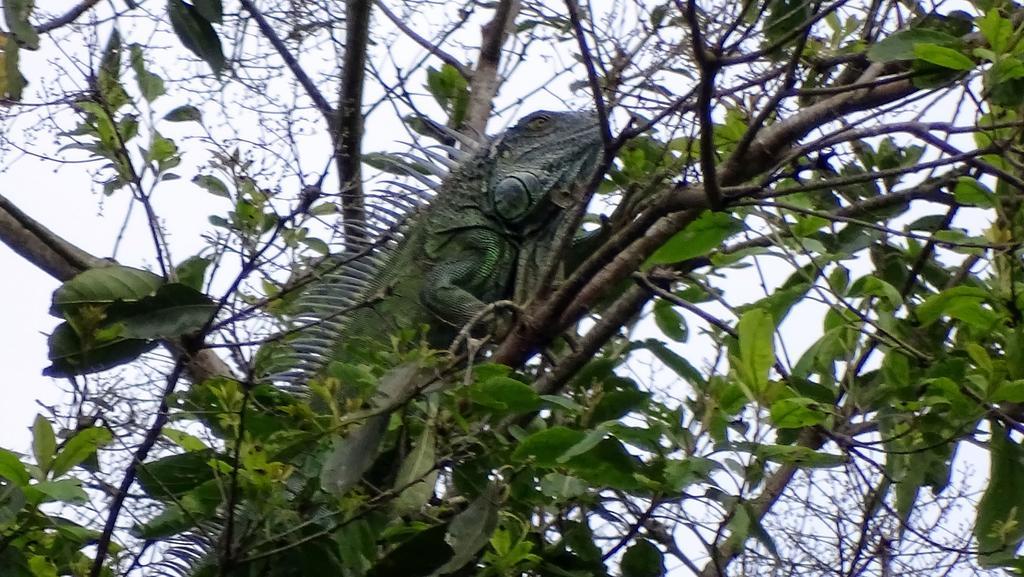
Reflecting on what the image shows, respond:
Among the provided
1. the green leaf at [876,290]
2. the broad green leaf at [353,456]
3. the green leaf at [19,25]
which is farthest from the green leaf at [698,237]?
the green leaf at [19,25]

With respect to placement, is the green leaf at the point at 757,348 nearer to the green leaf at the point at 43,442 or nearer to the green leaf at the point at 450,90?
the green leaf at the point at 43,442

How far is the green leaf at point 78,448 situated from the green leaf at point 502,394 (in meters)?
0.75

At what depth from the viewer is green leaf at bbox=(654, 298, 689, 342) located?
3664mm

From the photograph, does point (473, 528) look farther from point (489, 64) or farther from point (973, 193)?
point (489, 64)

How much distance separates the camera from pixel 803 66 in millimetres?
3424

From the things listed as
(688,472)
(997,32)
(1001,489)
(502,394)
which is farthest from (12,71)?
(1001,489)

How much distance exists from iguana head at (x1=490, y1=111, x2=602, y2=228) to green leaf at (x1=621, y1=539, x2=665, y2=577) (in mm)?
2247

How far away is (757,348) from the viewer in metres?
2.45

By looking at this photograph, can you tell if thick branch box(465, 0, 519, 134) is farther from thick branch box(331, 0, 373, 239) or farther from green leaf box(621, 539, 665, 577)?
green leaf box(621, 539, 665, 577)

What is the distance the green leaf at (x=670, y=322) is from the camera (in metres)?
3.66

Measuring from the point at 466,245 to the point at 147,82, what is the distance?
63.6 inches

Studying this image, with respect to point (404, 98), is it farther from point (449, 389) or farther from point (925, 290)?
point (449, 389)

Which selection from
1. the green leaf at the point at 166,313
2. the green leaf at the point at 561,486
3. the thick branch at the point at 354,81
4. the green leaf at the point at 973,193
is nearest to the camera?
the green leaf at the point at 561,486

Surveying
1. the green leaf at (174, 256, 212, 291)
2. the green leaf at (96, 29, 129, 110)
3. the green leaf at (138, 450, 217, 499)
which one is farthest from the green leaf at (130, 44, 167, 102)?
the green leaf at (138, 450, 217, 499)
